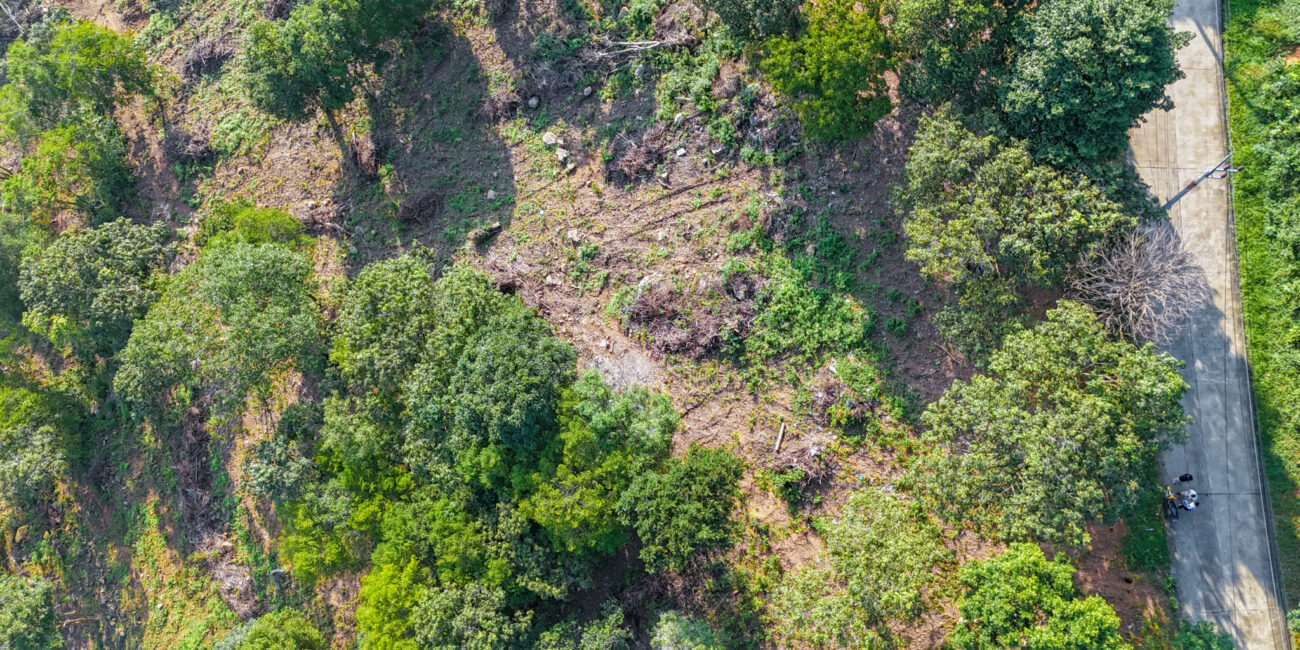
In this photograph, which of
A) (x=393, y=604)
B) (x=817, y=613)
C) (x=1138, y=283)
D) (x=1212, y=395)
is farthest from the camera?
(x=393, y=604)

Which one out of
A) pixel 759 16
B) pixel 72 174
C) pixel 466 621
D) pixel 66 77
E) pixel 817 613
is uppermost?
pixel 66 77

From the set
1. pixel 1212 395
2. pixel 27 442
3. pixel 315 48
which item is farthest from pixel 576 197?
pixel 27 442

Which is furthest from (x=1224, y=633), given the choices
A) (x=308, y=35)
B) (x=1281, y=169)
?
(x=308, y=35)

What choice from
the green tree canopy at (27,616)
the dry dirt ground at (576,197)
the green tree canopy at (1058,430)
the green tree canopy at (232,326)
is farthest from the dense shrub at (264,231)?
the green tree canopy at (1058,430)

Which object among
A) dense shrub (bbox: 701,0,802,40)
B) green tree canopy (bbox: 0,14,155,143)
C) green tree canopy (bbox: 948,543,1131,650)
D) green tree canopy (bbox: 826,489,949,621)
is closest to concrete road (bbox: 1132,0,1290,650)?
green tree canopy (bbox: 948,543,1131,650)

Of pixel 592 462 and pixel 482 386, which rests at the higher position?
pixel 482 386

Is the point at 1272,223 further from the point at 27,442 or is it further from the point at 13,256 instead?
the point at 13,256

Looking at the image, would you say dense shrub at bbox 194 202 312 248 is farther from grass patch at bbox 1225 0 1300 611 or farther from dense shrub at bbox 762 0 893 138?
grass patch at bbox 1225 0 1300 611
